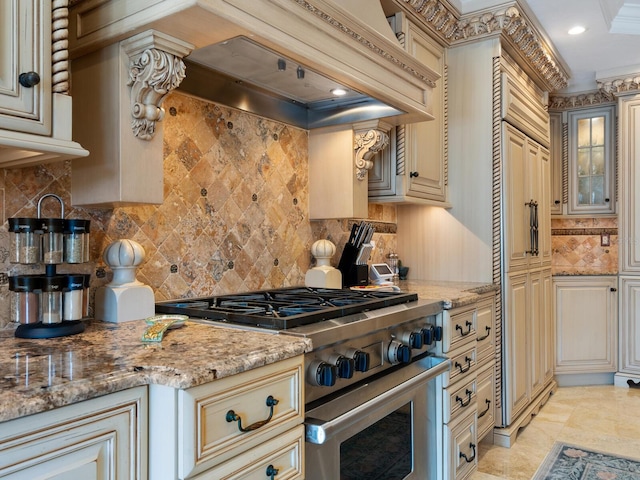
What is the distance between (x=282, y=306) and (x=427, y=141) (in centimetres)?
159

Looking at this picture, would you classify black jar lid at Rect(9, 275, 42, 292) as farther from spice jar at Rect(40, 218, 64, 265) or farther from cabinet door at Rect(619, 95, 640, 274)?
cabinet door at Rect(619, 95, 640, 274)

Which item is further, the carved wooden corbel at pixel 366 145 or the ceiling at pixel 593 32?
the ceiling at pixel 593 32

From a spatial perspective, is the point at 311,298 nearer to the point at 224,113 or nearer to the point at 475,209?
the point at 224,113

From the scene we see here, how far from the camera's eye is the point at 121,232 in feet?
5.20

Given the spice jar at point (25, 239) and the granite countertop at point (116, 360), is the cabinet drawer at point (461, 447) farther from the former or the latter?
the spice jar at point (25, 239)

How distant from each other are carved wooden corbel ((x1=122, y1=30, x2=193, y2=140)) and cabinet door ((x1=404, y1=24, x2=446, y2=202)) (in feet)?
5.07

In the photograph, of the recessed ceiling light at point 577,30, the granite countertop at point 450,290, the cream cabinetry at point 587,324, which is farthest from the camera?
the cream cabinetry at point 587,324

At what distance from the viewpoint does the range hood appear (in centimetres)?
163

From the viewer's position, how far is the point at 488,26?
280cm

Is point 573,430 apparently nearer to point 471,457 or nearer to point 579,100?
point 471,457

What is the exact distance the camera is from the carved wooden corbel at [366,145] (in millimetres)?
2291

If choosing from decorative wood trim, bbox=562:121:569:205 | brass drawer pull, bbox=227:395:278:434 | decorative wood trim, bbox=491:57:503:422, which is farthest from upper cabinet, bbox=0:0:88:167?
decorative wood trim, bbox=562:121:569:205

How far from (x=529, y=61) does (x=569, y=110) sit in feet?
4.78

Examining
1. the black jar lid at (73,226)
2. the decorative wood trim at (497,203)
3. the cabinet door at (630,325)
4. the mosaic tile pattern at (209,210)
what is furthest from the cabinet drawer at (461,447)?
the cabinet door at (630,325)
